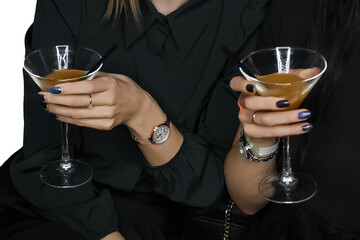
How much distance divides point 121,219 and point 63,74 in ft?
1.94

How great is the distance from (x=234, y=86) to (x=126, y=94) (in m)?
0.33

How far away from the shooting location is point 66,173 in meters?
2.53

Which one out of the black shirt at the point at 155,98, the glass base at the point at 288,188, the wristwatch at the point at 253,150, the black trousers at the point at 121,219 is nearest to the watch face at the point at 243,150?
the wristwatch at the point at 253,150

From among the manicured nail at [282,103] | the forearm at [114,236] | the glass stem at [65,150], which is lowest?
the forearm at [114,236]

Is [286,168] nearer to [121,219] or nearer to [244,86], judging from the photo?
[244,86]

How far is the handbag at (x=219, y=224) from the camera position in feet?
8.42

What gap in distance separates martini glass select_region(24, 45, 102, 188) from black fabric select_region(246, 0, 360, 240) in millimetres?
595

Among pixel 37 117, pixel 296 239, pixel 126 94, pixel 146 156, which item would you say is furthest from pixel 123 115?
pixel 296 239

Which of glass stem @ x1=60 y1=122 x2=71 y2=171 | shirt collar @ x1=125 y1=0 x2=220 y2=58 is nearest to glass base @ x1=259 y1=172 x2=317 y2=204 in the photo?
shirt collar @ x1=125 y1=0 x2=220 y2=58

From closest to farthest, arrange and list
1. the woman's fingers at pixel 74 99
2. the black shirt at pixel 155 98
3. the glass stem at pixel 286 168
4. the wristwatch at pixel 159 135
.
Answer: the woman's fingers at pixel 74 99
the glass stem at pixel 286 168
the wristwatch at pixel 159 135
the black shirt at pixel 155 98

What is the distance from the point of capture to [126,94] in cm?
227

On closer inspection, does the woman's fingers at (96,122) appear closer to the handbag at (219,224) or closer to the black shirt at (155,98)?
the black shirt at (155,98)

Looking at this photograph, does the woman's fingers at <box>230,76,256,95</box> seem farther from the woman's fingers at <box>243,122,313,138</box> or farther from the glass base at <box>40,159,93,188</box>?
the glass base at <box>40,159,93,188</box>

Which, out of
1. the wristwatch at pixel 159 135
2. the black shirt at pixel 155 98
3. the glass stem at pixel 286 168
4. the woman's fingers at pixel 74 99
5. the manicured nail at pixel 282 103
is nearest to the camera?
the manicured nail at pixel 282 103
